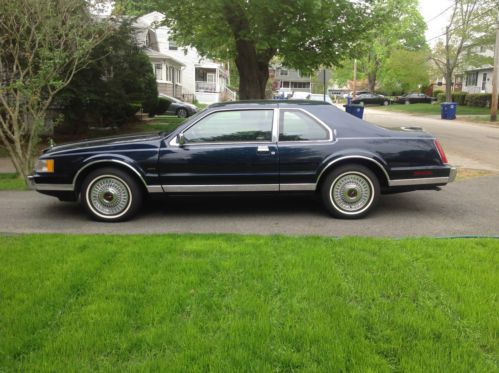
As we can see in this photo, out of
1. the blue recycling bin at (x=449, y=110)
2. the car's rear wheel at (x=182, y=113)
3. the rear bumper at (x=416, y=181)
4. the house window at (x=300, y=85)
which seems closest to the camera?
the rear bumper at (x=416, y=181)

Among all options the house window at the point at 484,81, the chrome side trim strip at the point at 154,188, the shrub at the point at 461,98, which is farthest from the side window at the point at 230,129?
the house window at the point at 484,81

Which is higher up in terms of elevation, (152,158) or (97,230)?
(152,158)

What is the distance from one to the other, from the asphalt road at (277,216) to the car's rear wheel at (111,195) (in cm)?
15

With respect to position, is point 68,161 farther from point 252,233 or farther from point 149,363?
point 149,363

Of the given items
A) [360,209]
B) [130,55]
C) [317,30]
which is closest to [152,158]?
[360,209]

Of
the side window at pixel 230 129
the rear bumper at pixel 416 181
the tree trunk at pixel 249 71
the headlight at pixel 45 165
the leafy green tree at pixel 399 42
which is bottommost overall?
the rear bumper at pixel 416 181

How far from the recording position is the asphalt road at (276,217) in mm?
5602

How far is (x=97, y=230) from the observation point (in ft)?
18.6

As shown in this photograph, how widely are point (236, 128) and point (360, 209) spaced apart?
6.31 ft

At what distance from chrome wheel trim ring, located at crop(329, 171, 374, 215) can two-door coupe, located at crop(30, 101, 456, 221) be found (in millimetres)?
13

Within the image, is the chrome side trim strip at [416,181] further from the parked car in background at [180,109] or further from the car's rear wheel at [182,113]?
the car's rear wheel at [182,113]

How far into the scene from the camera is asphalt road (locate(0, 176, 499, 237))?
5602 millimetres

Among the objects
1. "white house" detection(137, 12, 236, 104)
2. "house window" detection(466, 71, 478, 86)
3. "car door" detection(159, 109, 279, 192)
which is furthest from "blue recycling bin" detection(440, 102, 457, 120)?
"car door" detection(159, 109, 279, 192)

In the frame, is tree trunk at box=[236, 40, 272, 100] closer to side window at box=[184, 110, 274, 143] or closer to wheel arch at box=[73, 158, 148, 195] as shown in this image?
side window at box=[184, 110, 274, 143]
